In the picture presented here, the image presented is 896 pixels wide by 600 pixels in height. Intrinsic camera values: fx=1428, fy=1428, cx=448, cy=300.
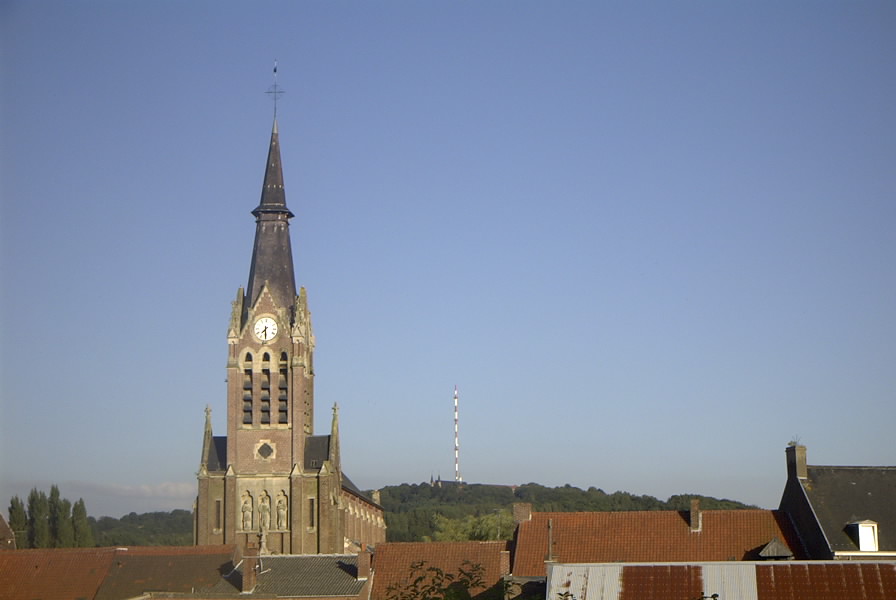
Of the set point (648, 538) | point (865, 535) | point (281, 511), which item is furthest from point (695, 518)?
point (281, 511)

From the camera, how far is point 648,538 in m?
68.9

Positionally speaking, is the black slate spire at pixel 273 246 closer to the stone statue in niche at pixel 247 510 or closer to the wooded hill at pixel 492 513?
the stone statue in niche at pixel 247 510

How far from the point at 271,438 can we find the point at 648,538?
1192 inches

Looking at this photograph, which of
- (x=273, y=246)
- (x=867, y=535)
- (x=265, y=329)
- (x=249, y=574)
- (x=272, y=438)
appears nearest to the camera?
(x=867, y=535)

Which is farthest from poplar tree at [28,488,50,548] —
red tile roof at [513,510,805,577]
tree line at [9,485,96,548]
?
red tile roof at [513,510,805,577]

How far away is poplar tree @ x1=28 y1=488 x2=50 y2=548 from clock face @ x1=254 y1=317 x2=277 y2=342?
36.7 meters

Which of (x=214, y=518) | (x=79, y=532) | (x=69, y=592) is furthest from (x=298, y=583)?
(x=79, y=532)

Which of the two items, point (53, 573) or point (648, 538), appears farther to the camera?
point (53, 573)

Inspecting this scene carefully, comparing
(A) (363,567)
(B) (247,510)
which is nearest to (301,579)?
(A) (363,567)

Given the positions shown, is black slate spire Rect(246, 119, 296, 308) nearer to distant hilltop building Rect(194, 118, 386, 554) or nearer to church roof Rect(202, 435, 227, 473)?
distant hilltop building Rect(194, 118, 386, 554)

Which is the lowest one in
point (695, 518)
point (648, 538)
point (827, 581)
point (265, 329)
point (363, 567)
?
point (827, 581)

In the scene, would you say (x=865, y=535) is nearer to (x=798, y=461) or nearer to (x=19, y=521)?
(x=798, y=461)

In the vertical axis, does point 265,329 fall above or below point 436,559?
above

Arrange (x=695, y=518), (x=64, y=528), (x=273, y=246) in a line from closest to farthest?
(x=695, y=518), (x=273, y=246), (x=64, y=528)
